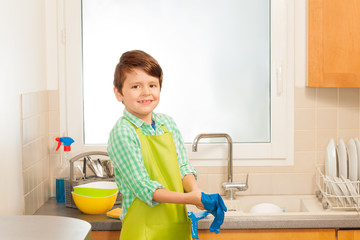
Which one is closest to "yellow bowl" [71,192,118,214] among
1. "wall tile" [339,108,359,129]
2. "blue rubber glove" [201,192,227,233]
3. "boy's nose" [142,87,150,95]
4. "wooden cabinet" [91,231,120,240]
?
"wooden cabinet" [91,231,120,240]

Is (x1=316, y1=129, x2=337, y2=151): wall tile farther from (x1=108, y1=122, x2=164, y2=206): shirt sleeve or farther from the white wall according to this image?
the white wall

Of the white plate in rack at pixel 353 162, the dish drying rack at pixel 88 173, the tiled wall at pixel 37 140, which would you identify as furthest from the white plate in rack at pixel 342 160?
the tiled wall at pixel 37 140

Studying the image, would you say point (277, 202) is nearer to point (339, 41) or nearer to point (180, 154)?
point (339, 41)

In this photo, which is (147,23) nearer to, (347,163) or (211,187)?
(211,187)

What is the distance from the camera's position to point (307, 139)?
2691 mm

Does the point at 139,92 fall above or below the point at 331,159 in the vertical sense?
above

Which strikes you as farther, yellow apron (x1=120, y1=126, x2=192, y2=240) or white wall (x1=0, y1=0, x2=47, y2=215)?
white wall (x1=0, y1=0, x2=47, y2=215)

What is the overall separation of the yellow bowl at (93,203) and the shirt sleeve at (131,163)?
0.51 metres

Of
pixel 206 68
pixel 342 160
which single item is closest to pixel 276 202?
pixel 342 160

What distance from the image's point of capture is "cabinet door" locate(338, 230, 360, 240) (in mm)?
2193

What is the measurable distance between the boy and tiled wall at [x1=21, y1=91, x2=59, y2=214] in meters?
0.58

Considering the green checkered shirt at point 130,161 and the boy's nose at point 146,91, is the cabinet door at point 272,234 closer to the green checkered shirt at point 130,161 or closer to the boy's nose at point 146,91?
the green checkered shirt at point 130,161

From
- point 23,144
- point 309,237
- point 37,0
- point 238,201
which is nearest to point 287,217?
point 309,237

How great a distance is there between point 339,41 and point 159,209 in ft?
4.03
